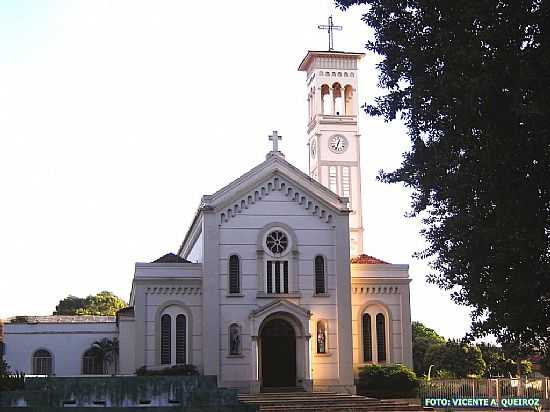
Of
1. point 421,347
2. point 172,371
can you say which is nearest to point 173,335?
point 172,371

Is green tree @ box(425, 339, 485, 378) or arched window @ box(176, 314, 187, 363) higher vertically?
arched window @ box(176, 314, 187, 363)

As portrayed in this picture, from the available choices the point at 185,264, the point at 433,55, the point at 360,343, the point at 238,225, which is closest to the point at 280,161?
the point at 238,225

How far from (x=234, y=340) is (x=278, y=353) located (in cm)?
220

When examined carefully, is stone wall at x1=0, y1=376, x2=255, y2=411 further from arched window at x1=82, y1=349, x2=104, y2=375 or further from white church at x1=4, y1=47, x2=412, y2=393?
arched window at x1=82, y1=349, x2=104, y2=375

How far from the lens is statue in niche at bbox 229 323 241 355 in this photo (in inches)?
1425

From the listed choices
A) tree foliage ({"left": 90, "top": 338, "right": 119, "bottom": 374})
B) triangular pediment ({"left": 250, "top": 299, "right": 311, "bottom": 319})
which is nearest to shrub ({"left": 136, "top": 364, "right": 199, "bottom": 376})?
triangular pediment ({"left": 250, "top": 299, "right": 311, "bottom": 319})

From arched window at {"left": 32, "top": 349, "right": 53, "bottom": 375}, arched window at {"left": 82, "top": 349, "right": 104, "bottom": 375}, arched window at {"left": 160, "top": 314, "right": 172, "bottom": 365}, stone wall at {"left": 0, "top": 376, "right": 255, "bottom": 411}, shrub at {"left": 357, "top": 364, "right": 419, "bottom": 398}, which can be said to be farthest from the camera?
arched window at {"left": 82, "top": 349, "right": 104, "bottom": 375}

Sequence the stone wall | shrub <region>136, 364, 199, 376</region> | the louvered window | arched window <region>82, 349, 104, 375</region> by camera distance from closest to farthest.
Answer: the stone wall → shrub <region>136, 364, 199, 376</region> → the louvered window → arched window <region>82, 349, 104, 375</region>

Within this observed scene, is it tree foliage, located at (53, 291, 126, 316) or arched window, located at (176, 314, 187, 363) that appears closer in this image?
arched window, located at (176, 314, 187, 363)

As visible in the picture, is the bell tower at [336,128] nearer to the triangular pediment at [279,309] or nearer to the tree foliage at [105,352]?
the triangular pediment at [279,309]

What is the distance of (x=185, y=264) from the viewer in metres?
37.3

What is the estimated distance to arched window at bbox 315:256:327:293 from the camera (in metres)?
37.5

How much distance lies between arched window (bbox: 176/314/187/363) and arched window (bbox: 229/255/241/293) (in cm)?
264

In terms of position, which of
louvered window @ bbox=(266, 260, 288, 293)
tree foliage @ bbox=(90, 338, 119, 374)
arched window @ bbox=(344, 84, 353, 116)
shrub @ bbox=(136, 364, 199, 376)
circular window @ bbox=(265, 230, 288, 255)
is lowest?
shrub @ bbox=(136, 364, 199, 376)
